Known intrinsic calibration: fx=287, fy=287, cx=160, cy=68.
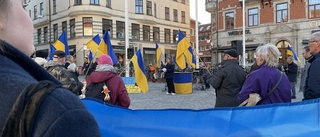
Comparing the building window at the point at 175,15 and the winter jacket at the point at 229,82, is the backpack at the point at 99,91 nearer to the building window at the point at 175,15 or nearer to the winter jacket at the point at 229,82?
the winter jacket at the point at 229,82

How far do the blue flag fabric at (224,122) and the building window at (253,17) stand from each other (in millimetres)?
32635

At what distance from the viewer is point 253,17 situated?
33.3 m

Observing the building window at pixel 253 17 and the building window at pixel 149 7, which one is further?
the building window at pixel 149 7

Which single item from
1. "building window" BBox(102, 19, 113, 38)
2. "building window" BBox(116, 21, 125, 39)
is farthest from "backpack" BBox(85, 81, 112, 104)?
"building window" BBox(116, 21, 125, 39)

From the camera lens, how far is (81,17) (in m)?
33.7

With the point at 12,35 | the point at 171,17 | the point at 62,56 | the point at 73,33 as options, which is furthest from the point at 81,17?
the point at 12,35

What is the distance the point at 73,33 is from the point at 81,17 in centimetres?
234

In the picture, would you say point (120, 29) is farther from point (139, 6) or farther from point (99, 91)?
point (99, 91)

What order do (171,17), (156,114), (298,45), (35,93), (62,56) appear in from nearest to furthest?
(35,93) → (156,114) → (62,56) → (298,45) → (171,17)

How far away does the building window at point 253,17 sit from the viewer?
33094mm

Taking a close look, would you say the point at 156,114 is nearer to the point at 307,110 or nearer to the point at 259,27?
the point at 307,110

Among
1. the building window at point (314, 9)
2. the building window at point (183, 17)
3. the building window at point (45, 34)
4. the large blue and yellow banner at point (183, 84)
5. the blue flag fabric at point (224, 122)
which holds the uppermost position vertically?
the building window at point (183, 17)

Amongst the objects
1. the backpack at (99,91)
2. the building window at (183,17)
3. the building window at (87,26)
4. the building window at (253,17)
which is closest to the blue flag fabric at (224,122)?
the backpack at (99,91)

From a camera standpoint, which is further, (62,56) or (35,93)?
(62,56)
